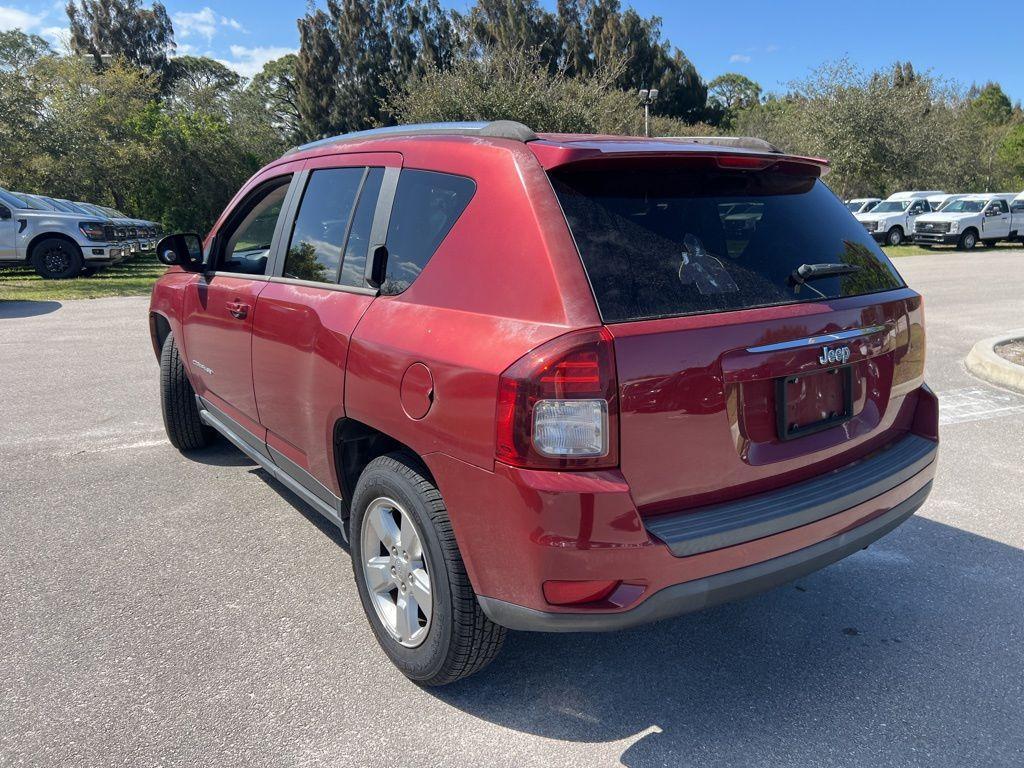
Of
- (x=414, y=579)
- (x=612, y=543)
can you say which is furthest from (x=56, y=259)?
(x=612, y=543)

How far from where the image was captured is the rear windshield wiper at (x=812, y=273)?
2.57 m

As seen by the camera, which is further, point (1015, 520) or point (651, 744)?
point (1015, 520)

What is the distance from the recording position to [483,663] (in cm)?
254

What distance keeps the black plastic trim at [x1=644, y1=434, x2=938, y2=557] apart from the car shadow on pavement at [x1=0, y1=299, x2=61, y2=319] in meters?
12.1

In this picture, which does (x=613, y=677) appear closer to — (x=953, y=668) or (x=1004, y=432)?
(x=953, y=668)

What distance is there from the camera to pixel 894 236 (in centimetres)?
2855

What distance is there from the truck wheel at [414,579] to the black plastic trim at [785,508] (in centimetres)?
67

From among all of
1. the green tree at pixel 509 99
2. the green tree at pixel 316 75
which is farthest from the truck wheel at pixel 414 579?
the green tree at pixel 316 75

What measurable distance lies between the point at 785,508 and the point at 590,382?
0.82 metres

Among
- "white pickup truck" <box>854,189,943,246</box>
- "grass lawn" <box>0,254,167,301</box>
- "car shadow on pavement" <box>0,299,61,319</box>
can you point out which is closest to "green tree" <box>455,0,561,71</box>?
"white pickup truck" <box>854,189,943,246</box>

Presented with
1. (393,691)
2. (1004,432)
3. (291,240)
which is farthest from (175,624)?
(1004,432)

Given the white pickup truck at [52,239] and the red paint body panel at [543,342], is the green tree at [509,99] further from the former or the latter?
the red paint body panel at [543,342]

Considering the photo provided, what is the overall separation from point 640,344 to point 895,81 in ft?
127

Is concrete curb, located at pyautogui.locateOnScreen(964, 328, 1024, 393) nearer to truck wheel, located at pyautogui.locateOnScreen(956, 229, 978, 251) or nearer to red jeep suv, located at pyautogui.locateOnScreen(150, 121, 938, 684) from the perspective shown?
red jeep suv, located at pyautogui.locateOnScreen(150, 121, 938, 684)
